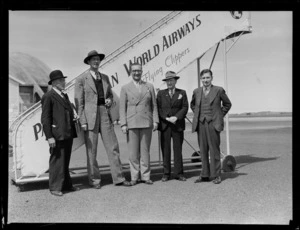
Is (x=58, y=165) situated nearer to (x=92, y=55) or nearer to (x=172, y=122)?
(x=92, y=55)

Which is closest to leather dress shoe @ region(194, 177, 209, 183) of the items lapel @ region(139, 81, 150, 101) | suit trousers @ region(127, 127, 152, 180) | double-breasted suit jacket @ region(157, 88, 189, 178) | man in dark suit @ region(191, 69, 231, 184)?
man in dark suit @ region(191, 69, 231, 184)

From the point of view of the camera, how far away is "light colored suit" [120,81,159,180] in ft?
21.9

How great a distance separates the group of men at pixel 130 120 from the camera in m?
6.25

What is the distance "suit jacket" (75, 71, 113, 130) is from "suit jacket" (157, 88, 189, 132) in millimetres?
1277

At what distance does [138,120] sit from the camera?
21.9 ft

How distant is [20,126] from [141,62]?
255 centimetres

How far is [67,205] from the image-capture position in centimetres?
559

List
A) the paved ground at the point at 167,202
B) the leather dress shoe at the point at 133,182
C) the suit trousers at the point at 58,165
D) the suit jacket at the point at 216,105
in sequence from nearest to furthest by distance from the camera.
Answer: the paved ground at the point at 167,202, the suit trousers at the point at 58,165, the leather dress shoe at the point at 133,182, the suit jacket at the point at 216,105

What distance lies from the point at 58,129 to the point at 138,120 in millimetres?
1377

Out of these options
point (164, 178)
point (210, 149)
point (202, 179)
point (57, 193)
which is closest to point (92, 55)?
point (57, 193)

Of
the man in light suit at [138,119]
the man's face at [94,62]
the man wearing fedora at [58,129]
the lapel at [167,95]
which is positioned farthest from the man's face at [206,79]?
the man wearing fedora at [58,129]

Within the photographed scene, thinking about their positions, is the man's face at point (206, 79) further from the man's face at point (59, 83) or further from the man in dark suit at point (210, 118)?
the man's face at point (59, 83)

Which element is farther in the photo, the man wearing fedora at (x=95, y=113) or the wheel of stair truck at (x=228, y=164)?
the wheel of stair truck at (x=228, y=164)
